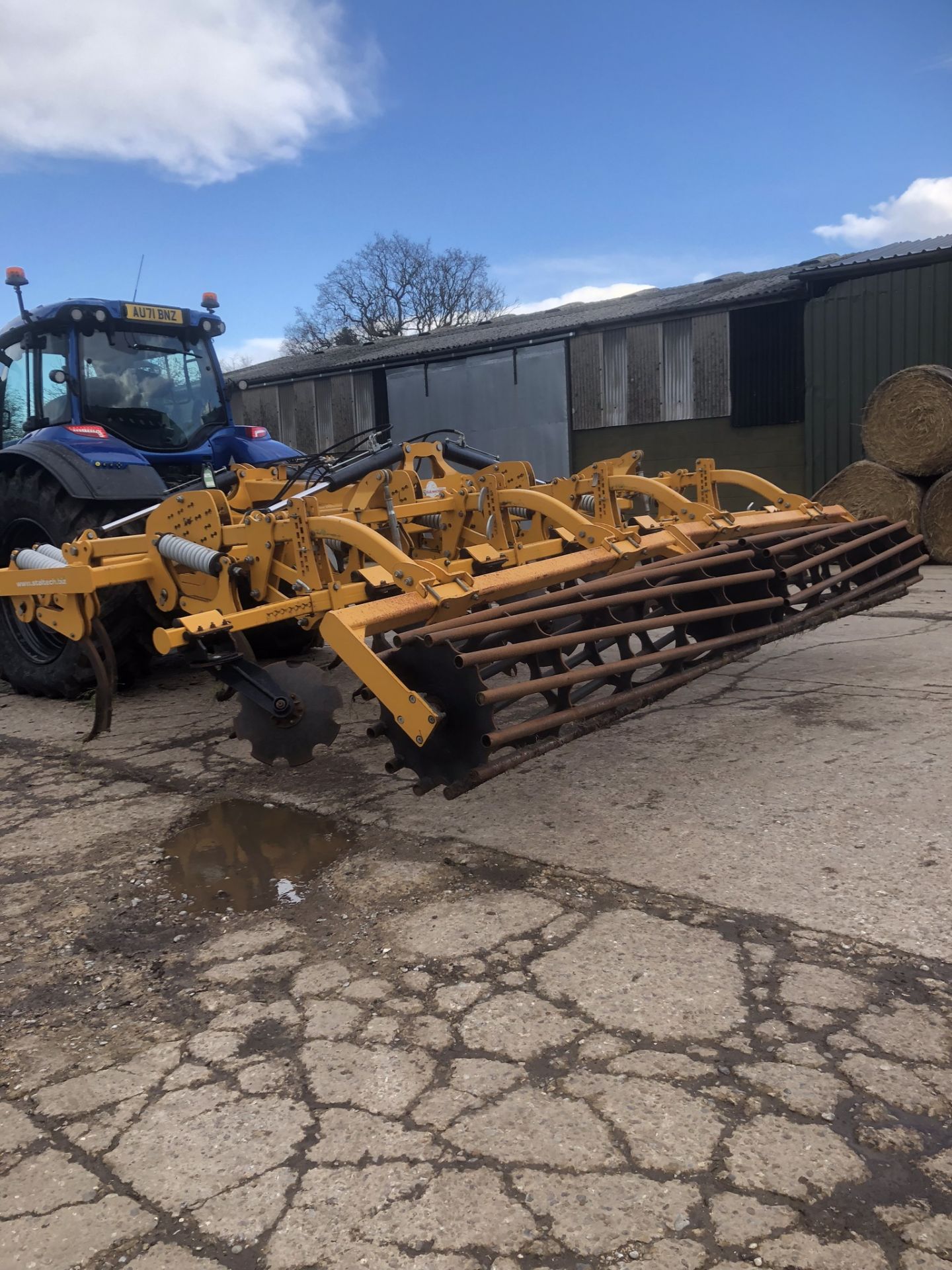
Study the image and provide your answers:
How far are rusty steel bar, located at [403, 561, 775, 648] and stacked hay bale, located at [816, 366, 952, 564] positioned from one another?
5866mm

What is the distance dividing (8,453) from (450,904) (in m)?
4.28

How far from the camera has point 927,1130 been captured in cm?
181

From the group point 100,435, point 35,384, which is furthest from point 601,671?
point 35,384

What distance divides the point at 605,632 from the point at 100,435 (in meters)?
3.81

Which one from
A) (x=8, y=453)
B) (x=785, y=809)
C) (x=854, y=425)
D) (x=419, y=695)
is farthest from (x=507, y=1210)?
(x=854, y=425)

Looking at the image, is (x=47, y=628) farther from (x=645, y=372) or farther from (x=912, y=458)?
(x=645, y=372)

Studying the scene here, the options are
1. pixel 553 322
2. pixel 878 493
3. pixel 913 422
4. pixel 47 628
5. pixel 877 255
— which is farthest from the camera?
pixel 553 322

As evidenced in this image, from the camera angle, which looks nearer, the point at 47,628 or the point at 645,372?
the point at 47,628

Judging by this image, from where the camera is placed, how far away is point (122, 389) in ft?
20.4

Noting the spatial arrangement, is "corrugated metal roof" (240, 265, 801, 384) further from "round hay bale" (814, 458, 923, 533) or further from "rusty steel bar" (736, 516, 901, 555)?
"rusty steel bar" (736, 516, 901, 555)

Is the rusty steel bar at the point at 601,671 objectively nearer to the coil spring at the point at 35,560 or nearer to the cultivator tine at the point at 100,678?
the cultivator tine at the point at 100,678

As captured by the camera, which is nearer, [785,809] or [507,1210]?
[507,1210]

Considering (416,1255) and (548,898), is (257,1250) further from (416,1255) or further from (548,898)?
(548,898)

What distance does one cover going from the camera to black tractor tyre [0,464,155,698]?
5285 mm
